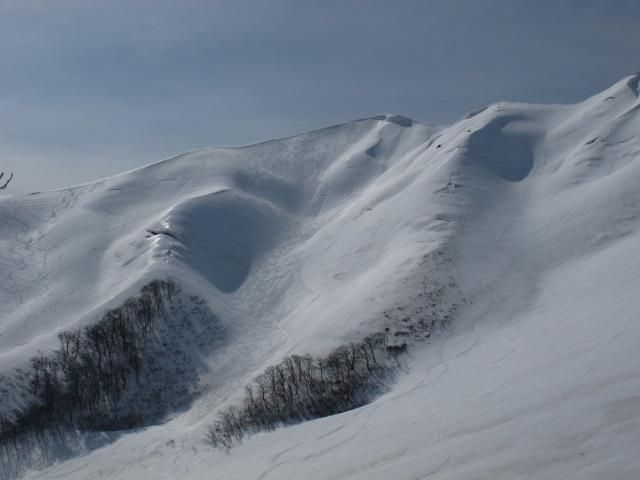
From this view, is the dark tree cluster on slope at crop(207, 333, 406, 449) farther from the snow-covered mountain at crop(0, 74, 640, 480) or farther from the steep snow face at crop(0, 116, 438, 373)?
the steep snow face at crop(0, 116, 438, 373)

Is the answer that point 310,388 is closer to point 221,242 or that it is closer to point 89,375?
point 89,375

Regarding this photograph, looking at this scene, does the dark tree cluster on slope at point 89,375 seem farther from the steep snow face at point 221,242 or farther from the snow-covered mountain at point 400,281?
the steep snow face at point 221,242

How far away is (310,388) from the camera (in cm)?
2588

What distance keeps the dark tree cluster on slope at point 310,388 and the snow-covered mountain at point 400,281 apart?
1.06 m

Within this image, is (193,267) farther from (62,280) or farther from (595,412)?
(595,412)

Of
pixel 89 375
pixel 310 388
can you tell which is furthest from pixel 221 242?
pixel 310 388

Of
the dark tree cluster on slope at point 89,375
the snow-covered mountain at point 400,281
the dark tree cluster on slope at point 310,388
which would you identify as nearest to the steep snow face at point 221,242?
the snow-covered mountain at point 400,281

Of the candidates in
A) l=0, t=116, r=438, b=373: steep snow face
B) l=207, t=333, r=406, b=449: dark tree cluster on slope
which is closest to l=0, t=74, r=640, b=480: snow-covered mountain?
l=0, t=116, r=438, b=373: steep snow face

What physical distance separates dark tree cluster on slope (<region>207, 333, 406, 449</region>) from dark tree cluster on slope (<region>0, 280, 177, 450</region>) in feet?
22.0

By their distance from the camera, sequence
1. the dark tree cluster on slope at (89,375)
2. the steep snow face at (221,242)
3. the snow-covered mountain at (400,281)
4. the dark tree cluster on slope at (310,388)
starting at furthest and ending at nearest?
the steep snow face at (221,242) → the dark tree cluster on slope at (89,375) → the dark tree cluster on slope at (310,388) → the snow-covered mountain at (400,281)

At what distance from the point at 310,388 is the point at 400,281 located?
33.1ft

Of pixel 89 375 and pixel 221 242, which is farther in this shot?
pixel 221 242

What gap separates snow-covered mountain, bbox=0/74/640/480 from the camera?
14.2m

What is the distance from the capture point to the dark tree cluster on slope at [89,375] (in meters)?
26.8
